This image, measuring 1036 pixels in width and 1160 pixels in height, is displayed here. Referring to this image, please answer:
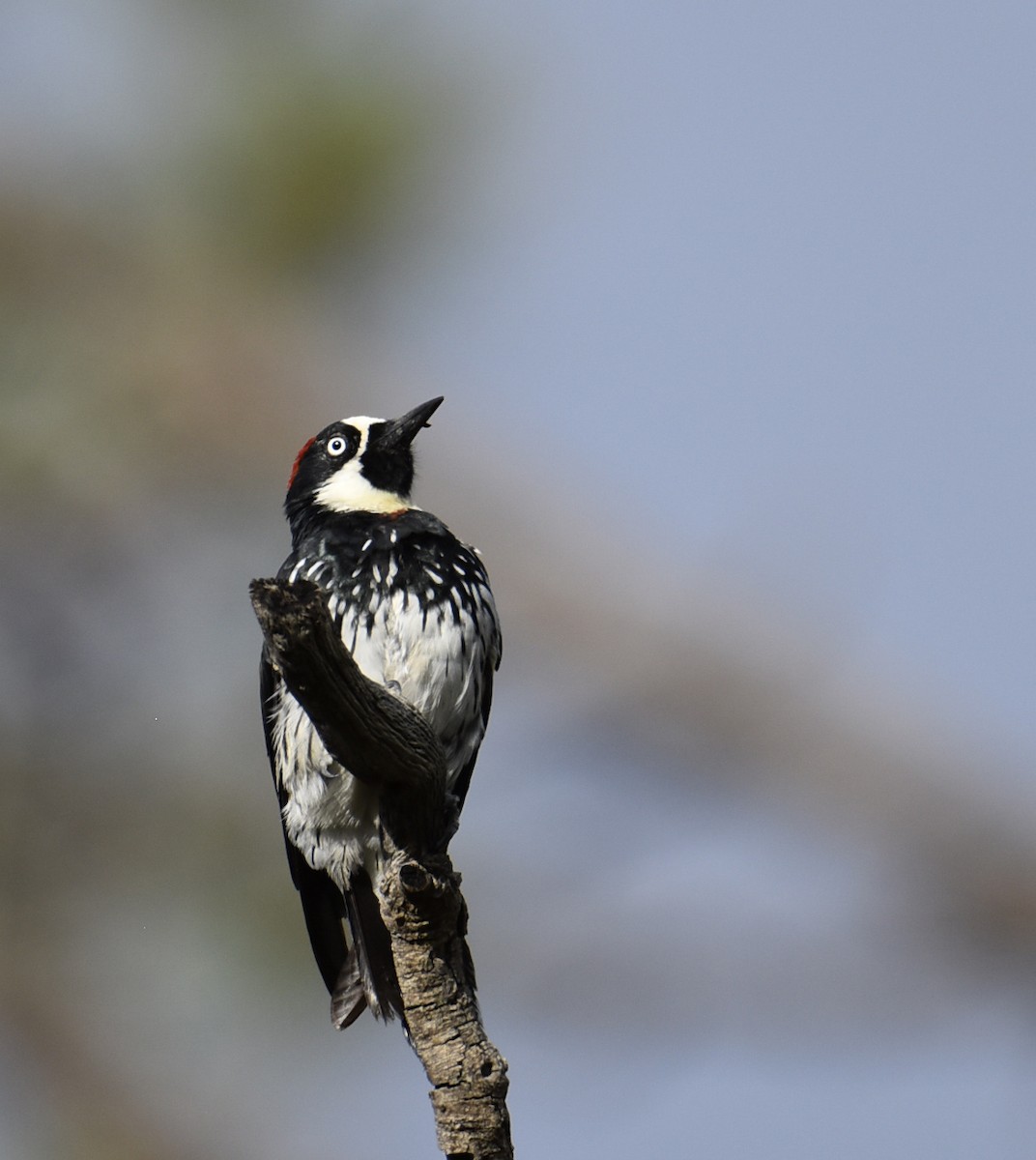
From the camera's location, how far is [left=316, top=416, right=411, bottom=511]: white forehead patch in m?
4.59

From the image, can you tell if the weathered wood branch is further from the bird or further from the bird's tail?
the bird's tail

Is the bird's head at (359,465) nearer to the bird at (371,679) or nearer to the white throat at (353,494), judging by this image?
the white throat at (353,494)

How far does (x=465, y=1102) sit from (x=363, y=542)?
4.78 feet

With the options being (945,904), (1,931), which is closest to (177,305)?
(1,931)

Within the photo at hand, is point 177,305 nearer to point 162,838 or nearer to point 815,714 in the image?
point 162,838

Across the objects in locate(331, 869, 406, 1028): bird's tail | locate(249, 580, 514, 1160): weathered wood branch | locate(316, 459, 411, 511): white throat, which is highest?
locate(316, 459, 411, 511): white throat

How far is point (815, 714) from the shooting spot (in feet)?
20.1

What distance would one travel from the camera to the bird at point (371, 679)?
159 inches

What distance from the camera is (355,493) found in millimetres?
4660

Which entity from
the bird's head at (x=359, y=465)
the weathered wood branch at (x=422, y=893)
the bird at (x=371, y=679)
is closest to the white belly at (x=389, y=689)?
the bird at (x=371, y=679)

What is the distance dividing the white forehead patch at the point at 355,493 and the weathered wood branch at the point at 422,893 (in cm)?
122

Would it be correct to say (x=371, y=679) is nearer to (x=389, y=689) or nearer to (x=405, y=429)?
(x=389, y=689)

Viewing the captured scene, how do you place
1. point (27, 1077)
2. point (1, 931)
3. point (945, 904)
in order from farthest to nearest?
1. point (945, 904)
2. point (1, 931)
3. point (27, 1077)

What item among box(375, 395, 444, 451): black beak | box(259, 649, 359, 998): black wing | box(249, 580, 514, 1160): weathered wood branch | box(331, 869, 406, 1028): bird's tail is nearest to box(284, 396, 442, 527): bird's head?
box(375, 395, 444, 451): black beak
